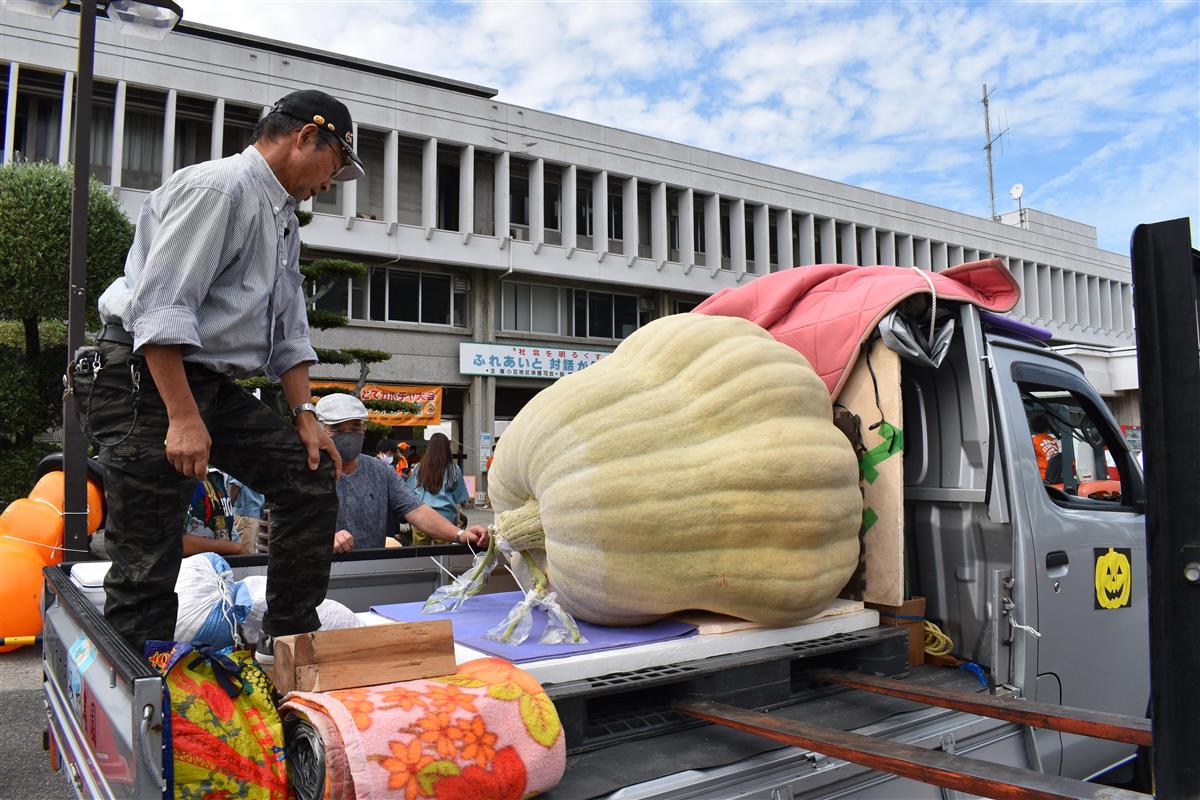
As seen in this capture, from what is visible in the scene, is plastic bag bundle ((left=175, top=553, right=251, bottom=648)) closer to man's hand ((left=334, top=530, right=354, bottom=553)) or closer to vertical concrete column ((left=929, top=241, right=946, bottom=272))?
man's hand ((left=334, top=530, right=354, bottom=553))

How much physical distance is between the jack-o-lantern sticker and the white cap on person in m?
3.39

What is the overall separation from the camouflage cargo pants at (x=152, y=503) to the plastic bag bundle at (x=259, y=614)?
19 centimetres

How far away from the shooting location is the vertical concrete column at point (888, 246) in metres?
33.8

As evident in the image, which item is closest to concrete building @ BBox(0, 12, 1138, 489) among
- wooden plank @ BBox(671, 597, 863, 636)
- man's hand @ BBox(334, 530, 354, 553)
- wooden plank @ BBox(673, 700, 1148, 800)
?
wooden plank @ BBox(671, 597, 863, 636)

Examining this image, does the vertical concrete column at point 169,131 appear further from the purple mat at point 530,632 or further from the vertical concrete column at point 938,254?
the vertical concrete column at point 938,254

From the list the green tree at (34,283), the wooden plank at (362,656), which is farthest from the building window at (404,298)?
the wooden plank at (362,656)

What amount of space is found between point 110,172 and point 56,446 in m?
11.3

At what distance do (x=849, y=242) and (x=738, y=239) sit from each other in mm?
5992

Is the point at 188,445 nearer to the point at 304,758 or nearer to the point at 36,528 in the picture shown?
the point at 304,758

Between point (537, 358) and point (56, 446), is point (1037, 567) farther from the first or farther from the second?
point (537, 358)

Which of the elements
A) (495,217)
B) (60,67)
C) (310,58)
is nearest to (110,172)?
(60,67)

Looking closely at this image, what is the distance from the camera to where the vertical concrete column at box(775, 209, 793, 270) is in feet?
100

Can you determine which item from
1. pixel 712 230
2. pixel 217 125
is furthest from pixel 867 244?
pixel 217 125

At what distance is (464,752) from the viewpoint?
1.61 meters
